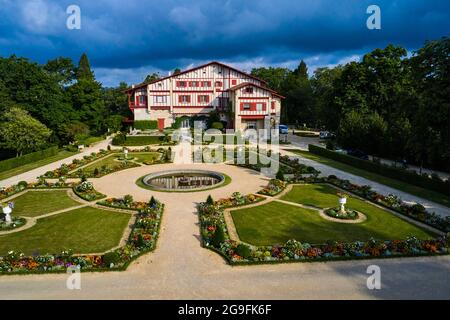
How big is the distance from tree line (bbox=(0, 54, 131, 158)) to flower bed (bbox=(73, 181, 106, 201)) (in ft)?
68.2

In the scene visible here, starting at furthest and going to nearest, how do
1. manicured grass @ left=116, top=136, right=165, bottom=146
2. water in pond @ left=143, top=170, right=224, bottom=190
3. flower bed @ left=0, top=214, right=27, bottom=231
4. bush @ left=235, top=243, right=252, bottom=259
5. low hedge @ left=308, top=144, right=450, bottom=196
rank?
manicured grass @ left=116, top=136, right=165, bottom=146, water in pond @ left=143, top=170, right=224, bottom=190, low hedge @ left=308, top=144, right=450, bottom=196, flower bed @ left=0, top=214, right=27, bottom=231, bush @ left=235, top=243, right=252, bottom=259

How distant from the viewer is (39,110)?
165 ft

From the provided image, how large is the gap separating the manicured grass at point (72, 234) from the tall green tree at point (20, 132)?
25813 mm

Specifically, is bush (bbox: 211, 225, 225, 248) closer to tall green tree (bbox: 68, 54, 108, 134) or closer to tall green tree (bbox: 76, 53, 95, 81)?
tall green tree (bbox: 68, 54, 108, 134)

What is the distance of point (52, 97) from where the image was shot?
2037 inches

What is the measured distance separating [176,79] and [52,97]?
77.4 ft

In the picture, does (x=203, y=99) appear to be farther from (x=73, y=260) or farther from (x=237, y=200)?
(x=73, y=260)

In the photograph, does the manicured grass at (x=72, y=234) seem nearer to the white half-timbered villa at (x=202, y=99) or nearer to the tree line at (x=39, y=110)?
the tree line at (x=39, y=110)

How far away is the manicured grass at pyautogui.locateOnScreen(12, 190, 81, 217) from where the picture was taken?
74.7 feet

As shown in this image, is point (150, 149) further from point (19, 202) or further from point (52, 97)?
point (19, 202)

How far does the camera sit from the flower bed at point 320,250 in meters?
15.5

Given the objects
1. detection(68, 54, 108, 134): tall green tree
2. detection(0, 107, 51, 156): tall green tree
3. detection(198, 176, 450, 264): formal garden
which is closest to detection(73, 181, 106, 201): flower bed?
detection(198, 176, 450, 264): formal garden

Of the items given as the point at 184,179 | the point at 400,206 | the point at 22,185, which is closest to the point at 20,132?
the point at 22,185
